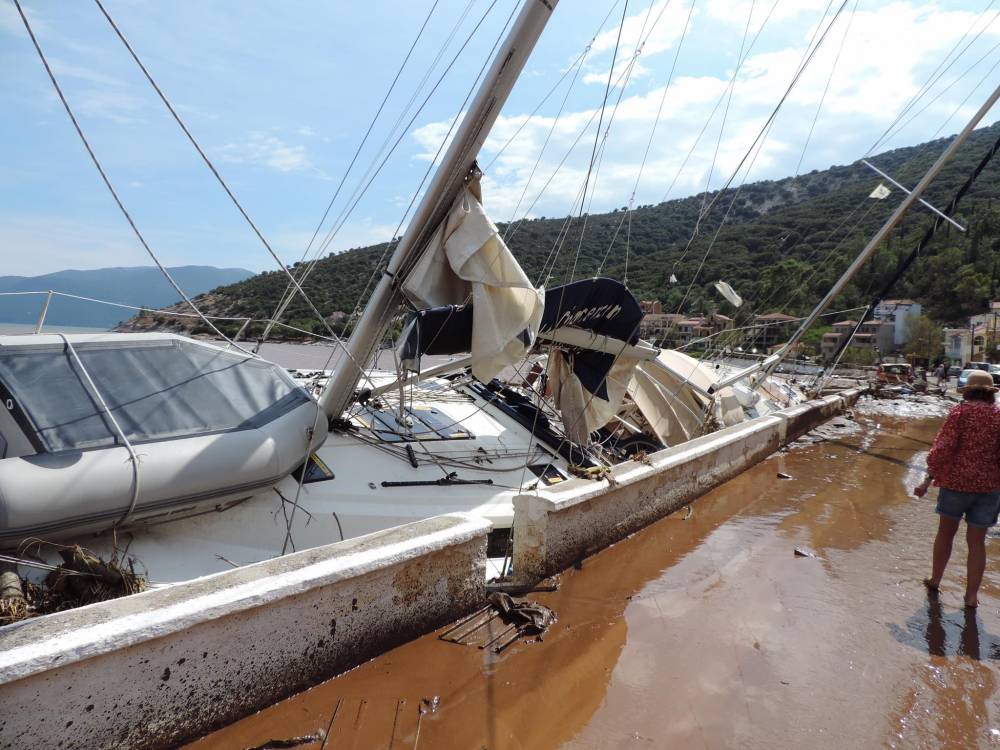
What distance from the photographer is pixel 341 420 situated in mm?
6055

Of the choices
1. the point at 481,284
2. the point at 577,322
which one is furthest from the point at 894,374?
the point at 481,284

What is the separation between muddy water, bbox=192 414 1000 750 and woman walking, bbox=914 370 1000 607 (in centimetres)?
58

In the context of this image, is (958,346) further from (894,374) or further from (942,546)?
(942,546)

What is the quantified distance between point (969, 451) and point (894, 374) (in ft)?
86.2

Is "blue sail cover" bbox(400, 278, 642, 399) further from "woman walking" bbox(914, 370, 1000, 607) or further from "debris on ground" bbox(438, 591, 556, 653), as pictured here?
"woman walking" bbox(914, 370, 1000, 607)

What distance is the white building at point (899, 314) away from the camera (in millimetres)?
47406

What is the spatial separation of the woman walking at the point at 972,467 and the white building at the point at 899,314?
164 ft

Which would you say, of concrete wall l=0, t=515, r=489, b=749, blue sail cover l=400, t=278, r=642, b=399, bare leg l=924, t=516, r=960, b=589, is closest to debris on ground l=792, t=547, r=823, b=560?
bare leg l=924, t=516, r=960, b=589

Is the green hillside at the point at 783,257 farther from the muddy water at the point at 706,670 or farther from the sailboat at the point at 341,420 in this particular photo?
the muddy water at the point at 706,670

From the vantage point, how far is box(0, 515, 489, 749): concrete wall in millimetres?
2203

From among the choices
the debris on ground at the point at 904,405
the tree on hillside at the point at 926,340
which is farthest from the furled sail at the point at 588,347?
Result: the tree on hillside at the point at 926,340

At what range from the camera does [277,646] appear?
112 inches

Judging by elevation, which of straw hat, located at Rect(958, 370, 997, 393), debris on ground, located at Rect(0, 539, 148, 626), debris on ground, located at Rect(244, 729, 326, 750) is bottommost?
debris on ground, located at Rect(244, 729, 326, 750)

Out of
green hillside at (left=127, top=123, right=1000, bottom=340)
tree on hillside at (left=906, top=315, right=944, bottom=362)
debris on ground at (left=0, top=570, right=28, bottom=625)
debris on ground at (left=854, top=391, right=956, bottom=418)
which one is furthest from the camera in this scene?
tree on hillside at (left=906, top=315, right=944, bottom=362)
